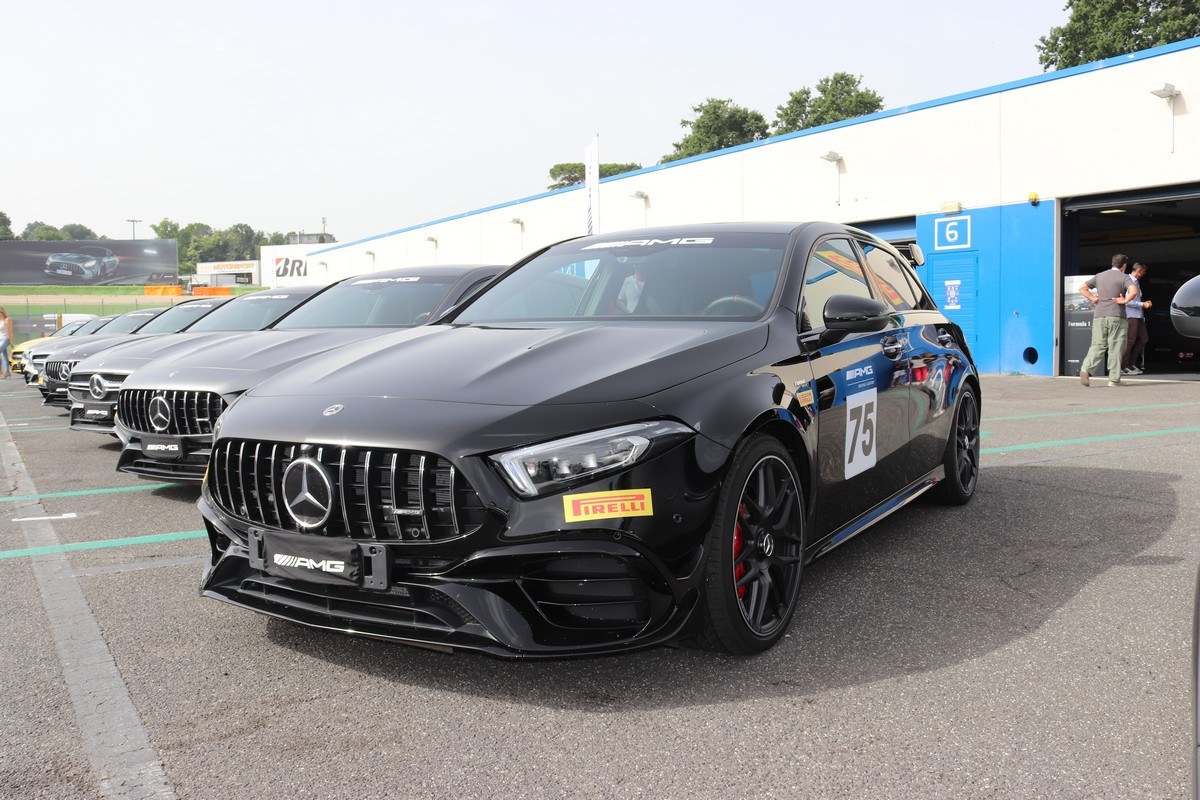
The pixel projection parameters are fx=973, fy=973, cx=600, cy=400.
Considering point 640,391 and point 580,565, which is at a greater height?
point 640,391

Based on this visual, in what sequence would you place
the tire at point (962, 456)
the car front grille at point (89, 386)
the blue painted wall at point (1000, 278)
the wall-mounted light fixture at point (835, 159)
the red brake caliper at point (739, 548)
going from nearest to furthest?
the red brake caliper at point (739, 548) → the tire at point (962, 456) → the car front grille at point (89, 386) → the blue painted wall at point (1000, 278) → the wall-mounted light fixture at point (835, 159)

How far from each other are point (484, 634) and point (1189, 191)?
15060mm

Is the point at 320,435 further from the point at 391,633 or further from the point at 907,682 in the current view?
the point at 907,682

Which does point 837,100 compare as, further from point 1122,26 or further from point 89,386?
point 89,386

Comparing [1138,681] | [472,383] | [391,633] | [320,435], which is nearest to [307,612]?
[391,633]

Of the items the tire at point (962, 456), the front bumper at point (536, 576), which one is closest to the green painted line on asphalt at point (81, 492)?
the front bumper at point (536, 576)

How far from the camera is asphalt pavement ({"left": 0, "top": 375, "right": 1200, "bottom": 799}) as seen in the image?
2369mm

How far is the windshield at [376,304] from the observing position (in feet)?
23.0

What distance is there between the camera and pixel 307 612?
2.85 metres

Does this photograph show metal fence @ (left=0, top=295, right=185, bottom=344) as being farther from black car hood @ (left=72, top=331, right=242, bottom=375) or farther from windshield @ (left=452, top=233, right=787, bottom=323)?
windshield @ (left=452, top=233, right=787, bottom=323)

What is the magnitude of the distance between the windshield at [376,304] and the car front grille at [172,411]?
1.42m

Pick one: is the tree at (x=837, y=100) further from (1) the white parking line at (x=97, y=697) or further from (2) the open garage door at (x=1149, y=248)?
(1) the white parking line at (x=97, y=697)

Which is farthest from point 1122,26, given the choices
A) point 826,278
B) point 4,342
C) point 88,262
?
→ point 88,262

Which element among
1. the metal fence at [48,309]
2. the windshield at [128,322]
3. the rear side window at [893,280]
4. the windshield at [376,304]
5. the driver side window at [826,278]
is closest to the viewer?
the driver side window at [826,278]
